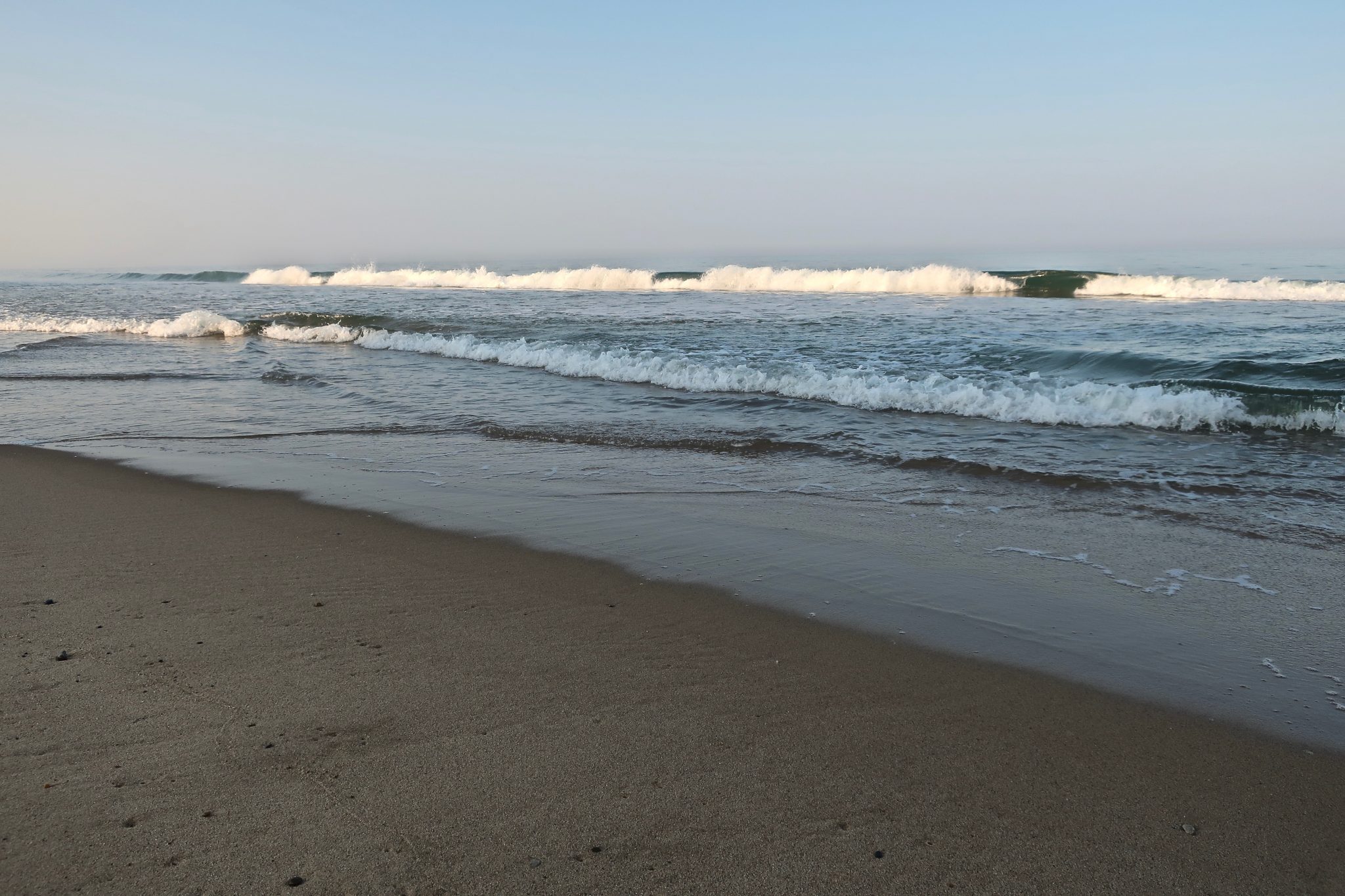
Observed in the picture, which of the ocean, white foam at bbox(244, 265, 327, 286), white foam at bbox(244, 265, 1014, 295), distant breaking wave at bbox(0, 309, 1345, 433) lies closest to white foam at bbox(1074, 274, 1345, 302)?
white foam at bbox(244, 265, 1014, 295)

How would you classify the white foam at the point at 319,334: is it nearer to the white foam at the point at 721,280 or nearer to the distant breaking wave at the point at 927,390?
the distant breaking wave at the point at 927,390

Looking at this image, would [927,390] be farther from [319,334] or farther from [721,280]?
[721,280]

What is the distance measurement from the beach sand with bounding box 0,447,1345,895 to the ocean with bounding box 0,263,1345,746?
482 millimetres

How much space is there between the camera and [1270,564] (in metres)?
4.40

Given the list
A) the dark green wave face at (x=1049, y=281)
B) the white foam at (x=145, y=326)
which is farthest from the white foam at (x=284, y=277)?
the dark green wave face at (x=1049, y=281)

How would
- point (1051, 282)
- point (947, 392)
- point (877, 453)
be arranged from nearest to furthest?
point (877, 453)
point (947, 392)
point (1051, 282)

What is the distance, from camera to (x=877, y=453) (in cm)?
717

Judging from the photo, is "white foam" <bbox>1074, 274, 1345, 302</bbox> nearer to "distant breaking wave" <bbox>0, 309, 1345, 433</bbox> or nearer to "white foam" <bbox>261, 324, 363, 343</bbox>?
"distant breaking wave" <bbox>0, 309, 1345, 433</bbox>

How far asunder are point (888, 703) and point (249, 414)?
8341 millimetres

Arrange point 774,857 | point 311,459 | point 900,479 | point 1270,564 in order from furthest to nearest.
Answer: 1. point 311,459
2. point 900,479
3. point 1270,564
4. point 774,857

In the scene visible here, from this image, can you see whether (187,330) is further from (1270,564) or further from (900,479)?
(1270,564)

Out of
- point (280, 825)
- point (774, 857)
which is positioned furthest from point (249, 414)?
point (774, 857)

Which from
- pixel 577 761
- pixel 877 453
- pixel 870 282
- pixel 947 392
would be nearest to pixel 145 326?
pixel 947 392

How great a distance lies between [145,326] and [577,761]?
21614 mm
